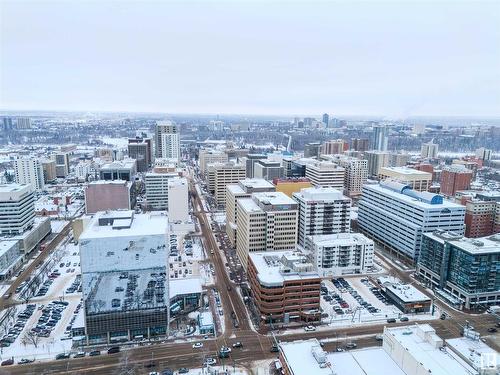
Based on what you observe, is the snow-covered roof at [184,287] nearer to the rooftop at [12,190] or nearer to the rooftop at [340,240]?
the rooftop at [340,240]

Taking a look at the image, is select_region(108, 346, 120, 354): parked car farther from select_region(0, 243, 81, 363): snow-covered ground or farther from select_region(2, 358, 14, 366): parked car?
select_region(2, 358, 14, 366): parked car

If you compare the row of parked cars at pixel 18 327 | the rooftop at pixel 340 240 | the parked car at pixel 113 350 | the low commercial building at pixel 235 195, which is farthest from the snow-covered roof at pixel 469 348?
the row of parked cars at pixel 18 327

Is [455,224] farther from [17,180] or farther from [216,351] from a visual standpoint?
[17,180]

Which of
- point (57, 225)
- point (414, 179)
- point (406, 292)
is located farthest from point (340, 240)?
point (57, 225)

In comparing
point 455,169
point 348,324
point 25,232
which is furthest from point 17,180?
point 455,169

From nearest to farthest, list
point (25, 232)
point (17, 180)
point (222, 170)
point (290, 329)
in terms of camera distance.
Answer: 1. point (290, 329)
2. point (25, 232)
3. point (222, 170)
4. point (17, 180)

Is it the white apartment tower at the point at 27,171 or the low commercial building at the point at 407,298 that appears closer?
the low commercial building at the point at 407,298

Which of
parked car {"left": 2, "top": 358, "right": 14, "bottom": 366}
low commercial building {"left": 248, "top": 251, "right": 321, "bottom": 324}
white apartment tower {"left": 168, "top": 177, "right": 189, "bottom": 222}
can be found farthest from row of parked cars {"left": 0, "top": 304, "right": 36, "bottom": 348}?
white apartment tower {"left": 168, "top": 177, "right": 189, "bottom": 222}
